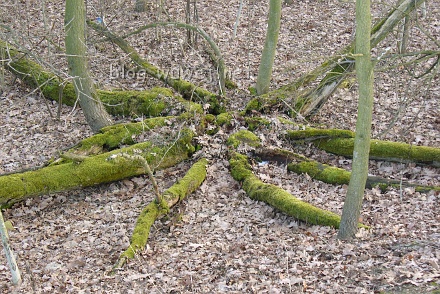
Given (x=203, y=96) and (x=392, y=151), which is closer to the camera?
(x=392, y=151)

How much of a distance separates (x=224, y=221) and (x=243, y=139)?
2.16 meters

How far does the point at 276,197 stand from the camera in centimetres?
751

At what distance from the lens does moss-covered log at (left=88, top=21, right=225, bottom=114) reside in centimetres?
1023

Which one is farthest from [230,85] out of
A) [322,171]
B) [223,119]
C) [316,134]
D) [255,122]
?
[322,171]

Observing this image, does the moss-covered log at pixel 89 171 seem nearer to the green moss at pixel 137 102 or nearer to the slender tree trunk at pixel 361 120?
the green moss at pixel 137 102

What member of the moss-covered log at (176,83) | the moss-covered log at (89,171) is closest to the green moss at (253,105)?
the moss-covered log at (176,83)

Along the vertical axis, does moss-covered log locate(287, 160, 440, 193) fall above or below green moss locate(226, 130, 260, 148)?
below

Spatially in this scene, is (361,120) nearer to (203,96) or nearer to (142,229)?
(142,229)

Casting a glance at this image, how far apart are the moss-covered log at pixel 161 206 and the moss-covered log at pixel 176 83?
1.80 metres

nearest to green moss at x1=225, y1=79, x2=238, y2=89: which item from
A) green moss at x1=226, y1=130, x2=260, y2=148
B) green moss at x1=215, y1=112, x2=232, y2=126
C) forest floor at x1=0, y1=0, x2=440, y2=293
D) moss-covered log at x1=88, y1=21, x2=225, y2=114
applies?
forest floor at x1=0, y1=0, x2=440, y2=293

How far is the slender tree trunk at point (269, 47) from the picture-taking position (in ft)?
33.9

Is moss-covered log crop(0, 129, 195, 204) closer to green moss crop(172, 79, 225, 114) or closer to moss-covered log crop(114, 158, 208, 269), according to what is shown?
moss-covered log crop(114, 158, 208, 269)

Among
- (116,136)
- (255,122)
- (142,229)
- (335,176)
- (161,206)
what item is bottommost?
(142,229)

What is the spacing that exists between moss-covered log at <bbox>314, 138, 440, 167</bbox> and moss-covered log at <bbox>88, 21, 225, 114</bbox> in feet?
8.36
